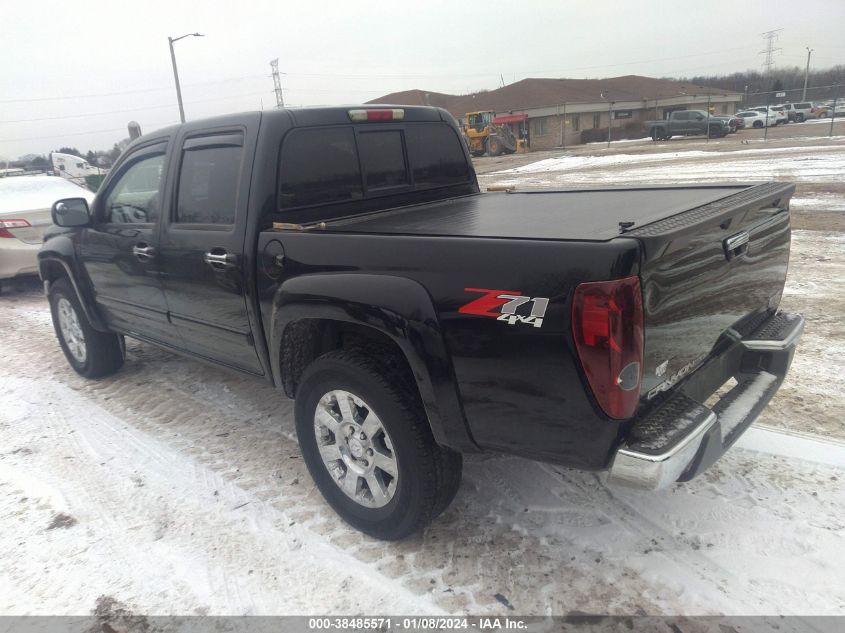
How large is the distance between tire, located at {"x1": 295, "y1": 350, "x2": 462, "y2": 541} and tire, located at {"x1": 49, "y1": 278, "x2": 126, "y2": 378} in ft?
9.11

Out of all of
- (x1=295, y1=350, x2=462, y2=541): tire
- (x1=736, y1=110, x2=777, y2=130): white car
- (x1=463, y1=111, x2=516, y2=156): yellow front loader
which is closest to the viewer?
(x1=295, y1=350, x2=462, y2=541): tire

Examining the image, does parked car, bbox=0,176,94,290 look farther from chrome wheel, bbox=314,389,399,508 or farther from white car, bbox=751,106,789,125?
white car, bbox=751,106,789,125

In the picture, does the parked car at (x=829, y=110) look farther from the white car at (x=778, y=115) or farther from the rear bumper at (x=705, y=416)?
the rear bumper at (x=705, y=416)

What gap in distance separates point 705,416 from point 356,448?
4.89 feet

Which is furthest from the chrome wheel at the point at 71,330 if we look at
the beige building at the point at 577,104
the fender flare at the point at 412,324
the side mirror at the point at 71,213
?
the beige building at the point at 577,104

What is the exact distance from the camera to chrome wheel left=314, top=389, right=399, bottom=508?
8.85ft

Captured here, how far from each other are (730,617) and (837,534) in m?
0.75

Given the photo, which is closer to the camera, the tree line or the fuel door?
the fuel door

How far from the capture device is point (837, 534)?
2.58 meters

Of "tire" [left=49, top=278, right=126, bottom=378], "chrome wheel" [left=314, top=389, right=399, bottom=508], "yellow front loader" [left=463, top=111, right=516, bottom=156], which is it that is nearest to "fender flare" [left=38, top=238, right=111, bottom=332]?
"tire" [left=49, top=278, right=126, bottom=378]

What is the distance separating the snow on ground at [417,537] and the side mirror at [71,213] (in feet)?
4.92

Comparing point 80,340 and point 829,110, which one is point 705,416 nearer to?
point 80,340

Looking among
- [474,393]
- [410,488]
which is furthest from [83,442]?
[474,393]

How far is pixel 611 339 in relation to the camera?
194cm
